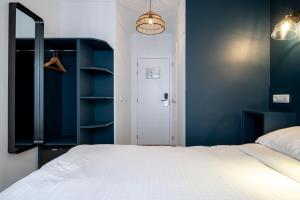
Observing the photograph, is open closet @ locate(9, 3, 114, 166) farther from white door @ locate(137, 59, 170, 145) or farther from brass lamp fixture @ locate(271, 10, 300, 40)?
brass lamp fixture @ locate(271, 10, 300, 40)

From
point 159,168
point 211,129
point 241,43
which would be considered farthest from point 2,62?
point 241,43

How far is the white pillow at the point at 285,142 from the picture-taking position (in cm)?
129

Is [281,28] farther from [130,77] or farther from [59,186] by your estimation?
[130,77]

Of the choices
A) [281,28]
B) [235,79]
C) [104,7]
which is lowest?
[235,79]

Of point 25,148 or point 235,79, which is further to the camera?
point 235,79

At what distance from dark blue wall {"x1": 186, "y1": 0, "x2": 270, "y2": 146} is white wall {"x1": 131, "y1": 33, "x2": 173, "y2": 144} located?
197 cm

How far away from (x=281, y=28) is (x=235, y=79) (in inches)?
35.0

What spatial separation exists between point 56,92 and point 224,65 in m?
2.38

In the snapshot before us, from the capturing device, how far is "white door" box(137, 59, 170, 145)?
476 cm

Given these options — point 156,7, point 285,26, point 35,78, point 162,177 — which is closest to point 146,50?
point 156,7

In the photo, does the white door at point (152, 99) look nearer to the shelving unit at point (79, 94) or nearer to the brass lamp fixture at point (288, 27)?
the shelving unit at point (79, 94)

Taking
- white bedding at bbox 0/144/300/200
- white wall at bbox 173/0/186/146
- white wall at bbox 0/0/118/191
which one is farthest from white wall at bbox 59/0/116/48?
white bedding at bbox 0/144/300/200

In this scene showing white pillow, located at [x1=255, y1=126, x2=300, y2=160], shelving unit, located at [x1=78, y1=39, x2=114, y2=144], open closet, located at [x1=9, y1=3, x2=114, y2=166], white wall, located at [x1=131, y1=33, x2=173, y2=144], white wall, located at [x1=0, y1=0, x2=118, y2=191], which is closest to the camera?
white pillow, located at [x1=255, y1=126, x2=300, y2=160]

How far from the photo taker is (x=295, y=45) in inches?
83.0
